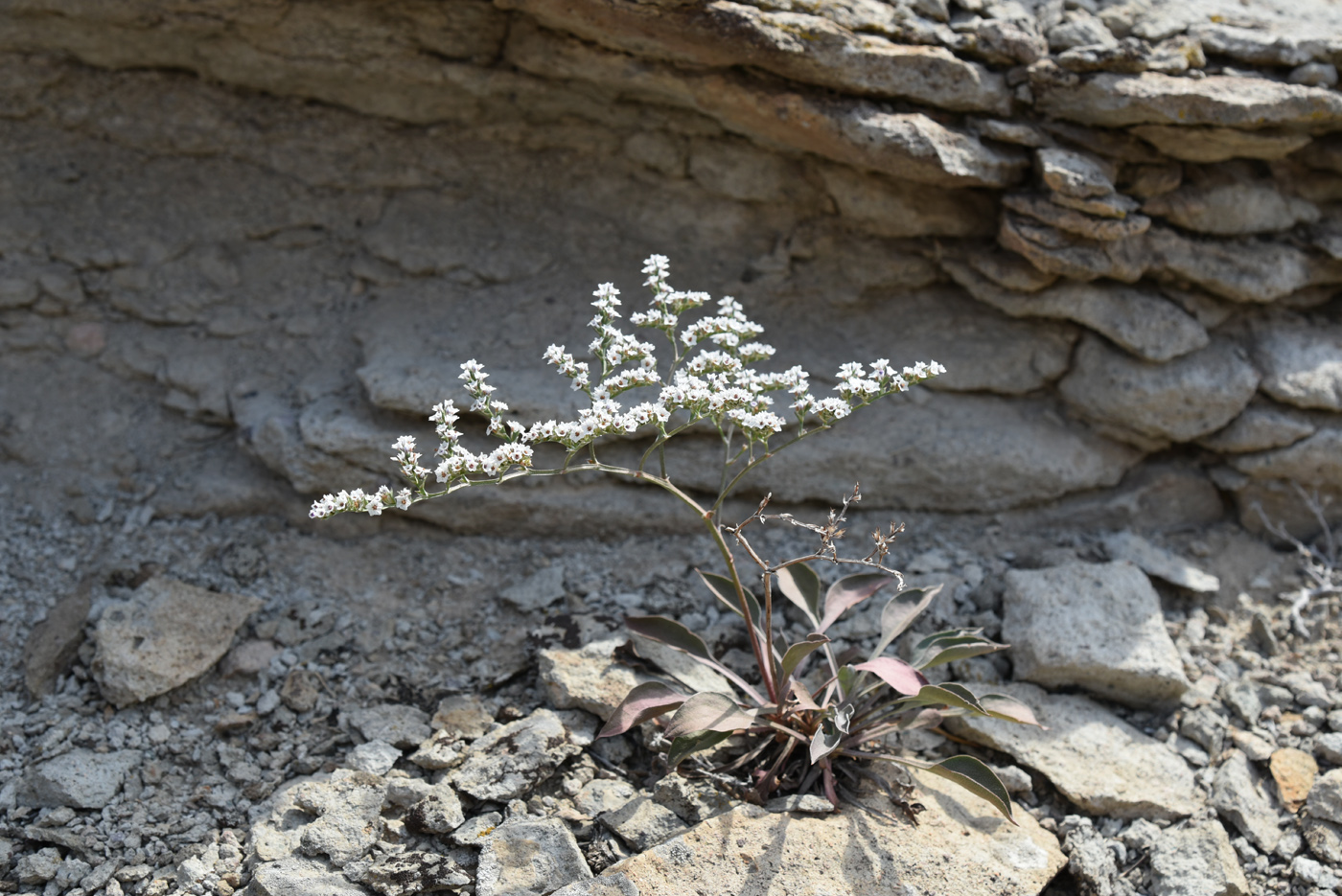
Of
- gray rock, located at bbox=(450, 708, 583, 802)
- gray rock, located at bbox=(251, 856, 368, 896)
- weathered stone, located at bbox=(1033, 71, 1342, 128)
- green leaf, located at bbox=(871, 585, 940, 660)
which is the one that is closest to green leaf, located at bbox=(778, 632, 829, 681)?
green leaf, located at bbox=(871, 585, 940, 660)

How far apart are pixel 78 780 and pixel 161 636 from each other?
0.57 meters

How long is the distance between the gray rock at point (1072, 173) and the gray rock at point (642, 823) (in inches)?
111

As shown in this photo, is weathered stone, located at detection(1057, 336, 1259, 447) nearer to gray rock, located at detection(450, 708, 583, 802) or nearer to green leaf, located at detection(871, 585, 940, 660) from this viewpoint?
green leaf, located at detection(871, 585, 940, 660)

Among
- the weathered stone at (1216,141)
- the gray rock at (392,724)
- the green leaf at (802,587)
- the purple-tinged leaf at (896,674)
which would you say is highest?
the weathered stone at (1216,141)

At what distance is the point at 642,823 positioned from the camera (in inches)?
123

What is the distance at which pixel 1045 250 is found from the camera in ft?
13.7

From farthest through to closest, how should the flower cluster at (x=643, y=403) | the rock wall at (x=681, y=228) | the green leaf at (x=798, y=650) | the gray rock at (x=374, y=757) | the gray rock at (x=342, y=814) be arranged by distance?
the rock wall at (x=681, y=228) → the gray rock at (x=374, y=757) → the green leaf at (x=798, y=650) → the gray rock at (x=342, y=814) → the flower cluster at (x=643, y=403)

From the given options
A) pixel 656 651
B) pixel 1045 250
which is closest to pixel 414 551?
pixel 656 651

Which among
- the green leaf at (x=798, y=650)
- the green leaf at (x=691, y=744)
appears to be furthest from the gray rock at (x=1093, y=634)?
the green leaf at (x=691, y=744)

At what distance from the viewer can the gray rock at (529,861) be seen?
2.91 metres

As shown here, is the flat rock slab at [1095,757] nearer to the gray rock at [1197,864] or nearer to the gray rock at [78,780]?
the gray rock at [1197,864]

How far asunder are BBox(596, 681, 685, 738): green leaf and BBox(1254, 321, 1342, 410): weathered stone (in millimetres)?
3079

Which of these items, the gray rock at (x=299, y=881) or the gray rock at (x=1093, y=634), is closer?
the gray rock at (x=299, y=881)

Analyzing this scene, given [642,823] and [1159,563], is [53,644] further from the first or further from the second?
[1159,563]
